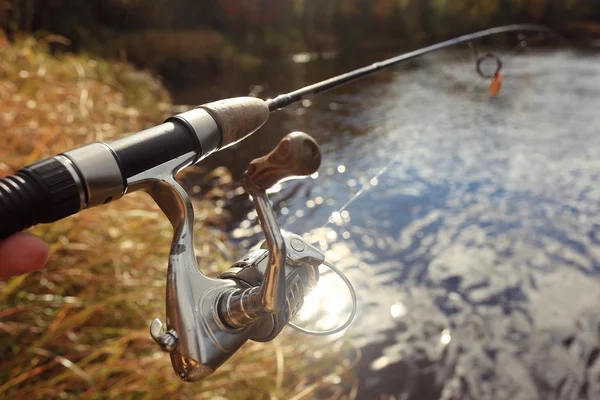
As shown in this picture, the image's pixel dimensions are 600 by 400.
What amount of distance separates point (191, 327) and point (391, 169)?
4942 mm

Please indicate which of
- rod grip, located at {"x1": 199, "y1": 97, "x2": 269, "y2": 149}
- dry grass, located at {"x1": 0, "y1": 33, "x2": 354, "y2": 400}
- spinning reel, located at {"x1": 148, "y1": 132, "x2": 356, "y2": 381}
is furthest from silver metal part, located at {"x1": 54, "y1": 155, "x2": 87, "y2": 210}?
dry grass, located at {"x1": 0, "y1": 33, "x2": 354, "y2": 400}

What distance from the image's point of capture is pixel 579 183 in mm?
5023

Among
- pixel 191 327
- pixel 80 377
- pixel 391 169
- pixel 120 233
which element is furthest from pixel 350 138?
pixel 191 327

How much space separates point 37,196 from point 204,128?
0.98ft

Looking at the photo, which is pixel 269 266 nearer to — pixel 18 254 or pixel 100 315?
pixel 18 254

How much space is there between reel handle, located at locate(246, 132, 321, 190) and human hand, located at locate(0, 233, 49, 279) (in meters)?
0.30

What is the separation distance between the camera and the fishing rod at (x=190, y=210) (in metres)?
0.66

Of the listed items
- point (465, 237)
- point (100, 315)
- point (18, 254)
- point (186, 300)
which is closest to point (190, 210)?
point (186, 300)

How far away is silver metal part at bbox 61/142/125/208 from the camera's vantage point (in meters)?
0.69

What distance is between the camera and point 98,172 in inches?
27.3

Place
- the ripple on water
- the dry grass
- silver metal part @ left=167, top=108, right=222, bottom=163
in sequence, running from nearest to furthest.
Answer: silver metal part @ left=167, top=108, right=222, bottom=163
the dry grass
the ripple on water

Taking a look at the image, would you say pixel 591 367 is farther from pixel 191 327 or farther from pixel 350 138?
pixel 350 138

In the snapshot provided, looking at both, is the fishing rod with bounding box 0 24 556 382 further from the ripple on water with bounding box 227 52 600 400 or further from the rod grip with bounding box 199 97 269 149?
the ripple on water with bounding box 227 52 600 400

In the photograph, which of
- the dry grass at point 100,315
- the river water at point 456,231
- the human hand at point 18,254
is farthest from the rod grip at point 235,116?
the dry grass at point 100,315
